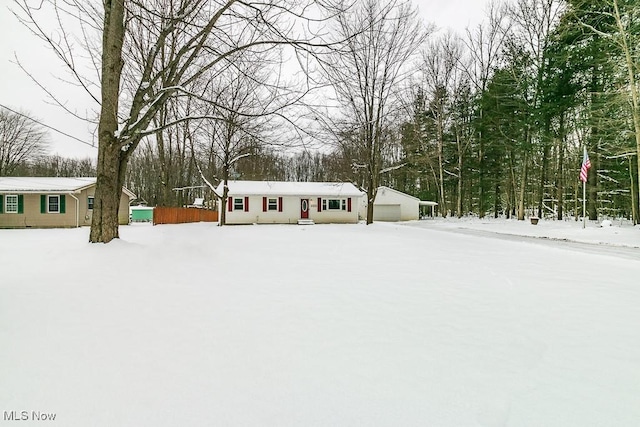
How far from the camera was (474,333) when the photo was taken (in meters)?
3.27

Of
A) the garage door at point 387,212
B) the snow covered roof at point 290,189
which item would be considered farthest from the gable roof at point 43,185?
the garage door at point 387,212

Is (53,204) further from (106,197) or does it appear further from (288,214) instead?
(106,197)

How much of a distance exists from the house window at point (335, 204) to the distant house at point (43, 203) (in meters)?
16.5

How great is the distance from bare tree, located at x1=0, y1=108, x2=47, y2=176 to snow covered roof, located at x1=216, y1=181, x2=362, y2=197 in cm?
2671

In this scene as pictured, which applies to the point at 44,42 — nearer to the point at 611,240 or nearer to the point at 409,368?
the point at 409,368

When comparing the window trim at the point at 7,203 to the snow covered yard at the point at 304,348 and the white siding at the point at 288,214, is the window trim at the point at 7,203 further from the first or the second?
the snow covered yard at the point at 304,348

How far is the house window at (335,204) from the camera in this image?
2898cm

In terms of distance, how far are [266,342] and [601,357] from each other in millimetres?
2677

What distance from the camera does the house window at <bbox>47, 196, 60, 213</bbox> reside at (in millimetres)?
21750

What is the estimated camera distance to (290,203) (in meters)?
28.0

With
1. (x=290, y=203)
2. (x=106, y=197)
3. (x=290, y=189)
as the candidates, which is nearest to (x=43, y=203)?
(x=290, y=203)

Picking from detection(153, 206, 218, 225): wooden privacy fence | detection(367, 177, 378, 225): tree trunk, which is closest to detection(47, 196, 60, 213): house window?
detection(153, 206, 218, 225): wooden privacy fence

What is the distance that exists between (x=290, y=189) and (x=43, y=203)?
16099mm

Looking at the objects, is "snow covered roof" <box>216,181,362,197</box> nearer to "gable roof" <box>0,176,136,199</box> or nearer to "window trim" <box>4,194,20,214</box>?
"gable roof" <box>0,176,136,199</box>
